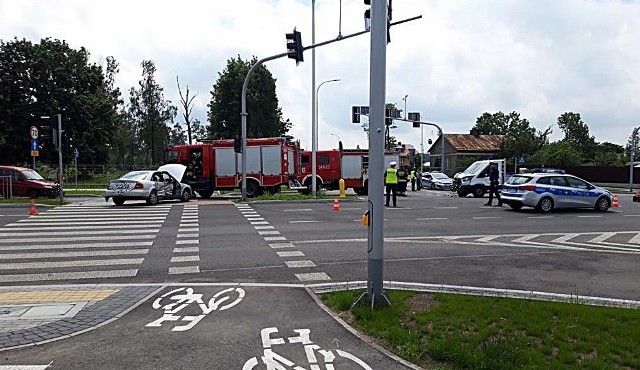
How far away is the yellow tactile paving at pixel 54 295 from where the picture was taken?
7.43 metres

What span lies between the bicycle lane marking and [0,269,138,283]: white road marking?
7.55 feet

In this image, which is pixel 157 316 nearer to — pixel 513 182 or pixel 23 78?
pixel 513 182

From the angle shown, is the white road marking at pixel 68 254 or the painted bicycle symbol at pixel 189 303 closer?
the painted bicycle symbol at pixel 189 303

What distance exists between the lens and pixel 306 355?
5133 millimetres

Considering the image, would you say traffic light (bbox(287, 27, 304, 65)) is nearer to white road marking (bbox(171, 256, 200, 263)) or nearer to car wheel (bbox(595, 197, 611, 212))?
white road marking (bbox(171, 256, 200, 263))

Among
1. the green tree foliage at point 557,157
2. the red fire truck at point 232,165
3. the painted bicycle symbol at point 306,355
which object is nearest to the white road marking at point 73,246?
the painted bicycle symbol at point 306,355

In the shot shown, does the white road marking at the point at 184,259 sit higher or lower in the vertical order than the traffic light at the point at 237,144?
lower

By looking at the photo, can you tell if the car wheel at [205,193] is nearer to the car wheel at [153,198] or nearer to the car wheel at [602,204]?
the car wheel at [153,198]

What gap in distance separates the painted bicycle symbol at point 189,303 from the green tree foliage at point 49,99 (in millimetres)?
46183

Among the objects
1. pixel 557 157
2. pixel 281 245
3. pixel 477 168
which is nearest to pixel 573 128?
pixel 557 157

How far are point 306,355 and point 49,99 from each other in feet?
181

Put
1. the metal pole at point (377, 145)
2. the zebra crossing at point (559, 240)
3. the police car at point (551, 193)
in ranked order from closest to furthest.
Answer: the metal pole at point (377, 145) → the zebra crossing at point (559, 240) → the police car at point (551, 193)

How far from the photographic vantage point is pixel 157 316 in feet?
21.4

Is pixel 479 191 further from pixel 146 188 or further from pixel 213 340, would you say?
pixel 213 340
